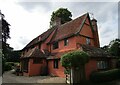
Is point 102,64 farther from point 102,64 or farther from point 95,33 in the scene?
point 95,33

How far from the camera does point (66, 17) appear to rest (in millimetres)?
51500

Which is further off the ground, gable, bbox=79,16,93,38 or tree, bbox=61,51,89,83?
gable, bbox=79,16,93,38

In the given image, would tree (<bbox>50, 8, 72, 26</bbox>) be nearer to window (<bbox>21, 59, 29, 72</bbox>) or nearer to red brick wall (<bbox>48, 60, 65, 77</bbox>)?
window (<bbox>21, 59, 29, 72</bbox>)

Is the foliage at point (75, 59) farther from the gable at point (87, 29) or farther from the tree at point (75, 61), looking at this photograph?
the gable at point (87, 29)

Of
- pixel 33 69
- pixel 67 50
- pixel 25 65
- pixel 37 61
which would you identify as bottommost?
pixel 33 69

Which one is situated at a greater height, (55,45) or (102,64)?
(55,45)

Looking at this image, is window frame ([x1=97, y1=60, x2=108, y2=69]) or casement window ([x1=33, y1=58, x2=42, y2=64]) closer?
window frame ([x1=97, y1=60, x2=108, y2=69])

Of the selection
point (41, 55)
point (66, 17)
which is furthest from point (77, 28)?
point (66, 17)

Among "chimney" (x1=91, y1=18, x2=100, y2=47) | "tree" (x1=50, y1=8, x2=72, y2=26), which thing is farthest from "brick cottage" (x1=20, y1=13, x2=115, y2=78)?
"tree" (x1=50, y1=8, x2=72, y2=26)

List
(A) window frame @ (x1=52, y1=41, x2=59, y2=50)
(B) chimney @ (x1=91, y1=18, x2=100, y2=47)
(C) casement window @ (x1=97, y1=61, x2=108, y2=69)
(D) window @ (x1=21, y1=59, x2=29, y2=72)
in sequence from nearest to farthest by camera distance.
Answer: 1. (C) casement window @ (x1=97, y1=61, x2=108, y2=69)
2. (D) window @ (x1=21, y1=59, x2=29, y2=72)
3. (B) chimney @ (x1=91, y1=18, x2=100, y2=47)
4. (A) window frame @ (x1=52, y1=41, x2=59, y2=50)

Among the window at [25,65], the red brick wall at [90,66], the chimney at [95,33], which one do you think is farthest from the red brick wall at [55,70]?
the chimney at [95,33]

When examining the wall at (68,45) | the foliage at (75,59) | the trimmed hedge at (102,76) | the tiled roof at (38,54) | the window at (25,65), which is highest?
the wall at (68,45)

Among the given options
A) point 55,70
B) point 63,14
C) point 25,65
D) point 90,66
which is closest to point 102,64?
point 90,66

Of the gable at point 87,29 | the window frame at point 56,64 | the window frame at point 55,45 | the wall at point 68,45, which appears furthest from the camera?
the window frame at point 55,45
